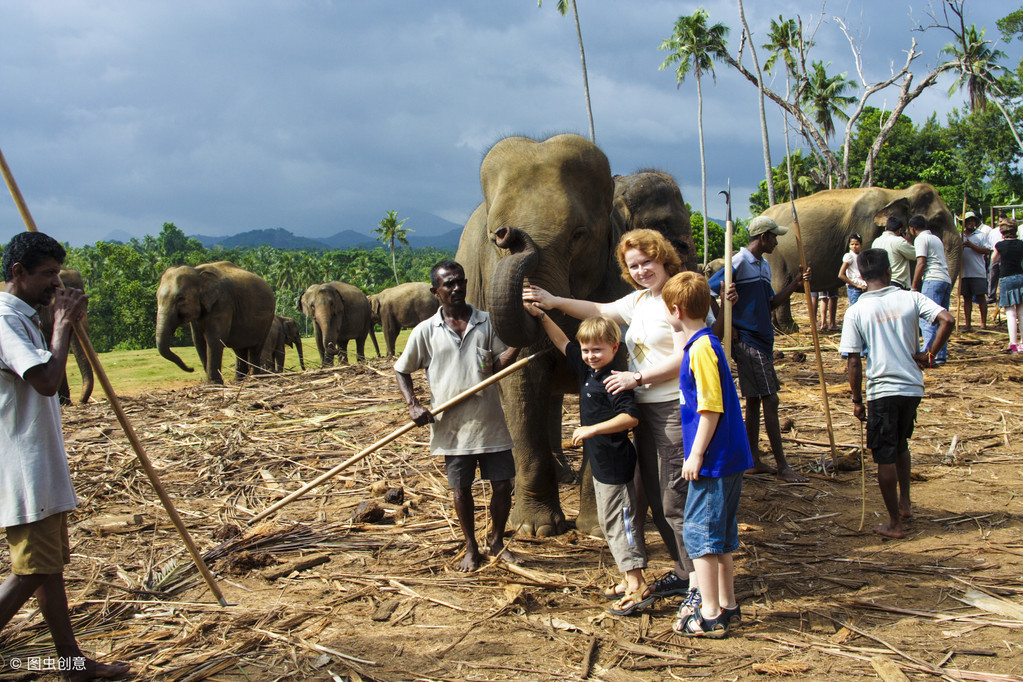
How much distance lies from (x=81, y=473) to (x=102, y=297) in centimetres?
4426

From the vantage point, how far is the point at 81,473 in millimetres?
7594

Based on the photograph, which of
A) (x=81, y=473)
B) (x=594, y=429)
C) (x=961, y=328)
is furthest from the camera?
(x=961, y=328)

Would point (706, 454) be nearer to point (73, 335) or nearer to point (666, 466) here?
point (666, 466)

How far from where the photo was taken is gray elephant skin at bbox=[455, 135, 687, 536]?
5.00m

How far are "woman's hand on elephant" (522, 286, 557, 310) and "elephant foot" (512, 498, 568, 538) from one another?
5.28 feet

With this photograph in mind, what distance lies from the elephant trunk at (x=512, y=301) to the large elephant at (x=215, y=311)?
1137cm

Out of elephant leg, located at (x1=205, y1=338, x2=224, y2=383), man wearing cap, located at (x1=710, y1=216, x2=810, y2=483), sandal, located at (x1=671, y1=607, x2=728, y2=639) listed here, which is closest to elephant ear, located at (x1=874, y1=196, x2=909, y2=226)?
man wearing cap, located at (x1=710, y1=216, x2=810, y2=483)

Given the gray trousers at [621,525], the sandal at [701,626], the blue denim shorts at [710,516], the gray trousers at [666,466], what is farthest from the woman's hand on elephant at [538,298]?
the sandal at [701,626]

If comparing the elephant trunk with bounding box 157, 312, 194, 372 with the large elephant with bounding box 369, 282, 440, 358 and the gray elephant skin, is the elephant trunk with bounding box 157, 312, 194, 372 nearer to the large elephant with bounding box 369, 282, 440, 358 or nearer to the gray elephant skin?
the large elephant with bounding box 369, 282, 440, 358

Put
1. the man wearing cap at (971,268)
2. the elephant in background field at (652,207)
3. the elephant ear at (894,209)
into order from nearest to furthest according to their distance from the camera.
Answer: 1. the elephant in background field at (652,207)
2. the man wearing cap at (971,268)
3. the elephant ear at (894,209)

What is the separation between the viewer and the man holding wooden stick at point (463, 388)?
4.77 meters

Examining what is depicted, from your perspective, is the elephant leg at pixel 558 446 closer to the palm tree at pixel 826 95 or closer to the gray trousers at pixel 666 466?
the gray trousers at pixel 666 466

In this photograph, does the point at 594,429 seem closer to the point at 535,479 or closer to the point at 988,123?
the point at 535,479

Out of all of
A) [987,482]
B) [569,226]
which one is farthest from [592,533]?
[987,482]
